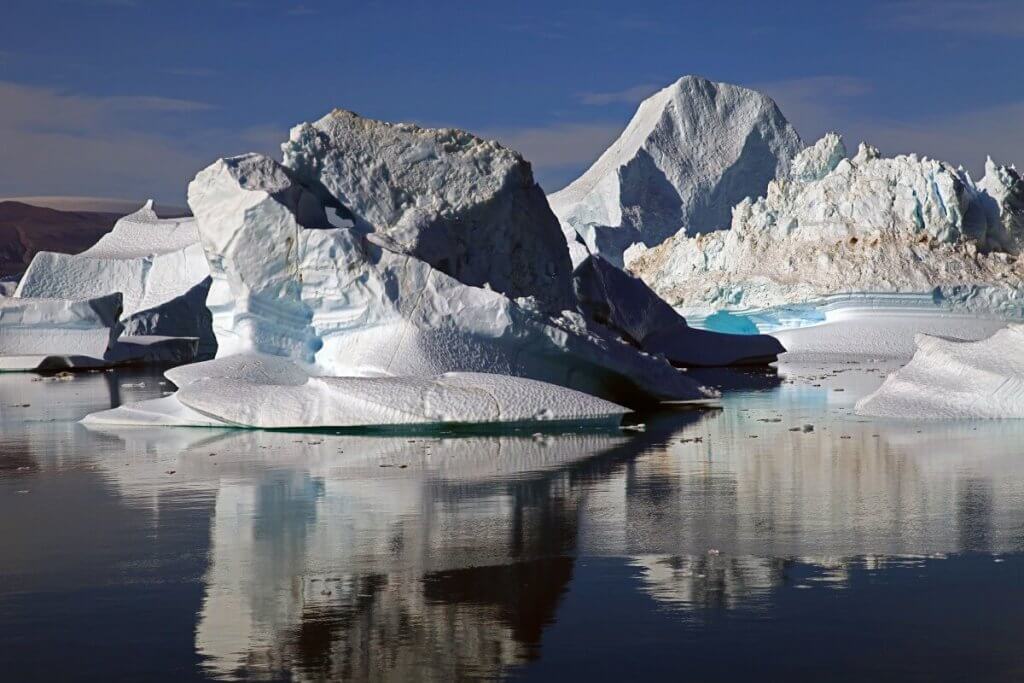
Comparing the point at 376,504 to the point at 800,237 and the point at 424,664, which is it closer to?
the point at 424,664

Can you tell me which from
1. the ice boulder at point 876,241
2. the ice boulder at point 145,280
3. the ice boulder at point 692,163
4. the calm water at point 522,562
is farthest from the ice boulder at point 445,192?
the ice boulder at point 692,163

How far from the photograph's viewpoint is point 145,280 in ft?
84.0

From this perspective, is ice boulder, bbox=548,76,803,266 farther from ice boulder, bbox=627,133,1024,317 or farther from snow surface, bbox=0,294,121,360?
snow surface, bbox=0,294,121,360

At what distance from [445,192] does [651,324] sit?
5.52 m

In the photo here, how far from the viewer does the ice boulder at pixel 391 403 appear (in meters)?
7.49

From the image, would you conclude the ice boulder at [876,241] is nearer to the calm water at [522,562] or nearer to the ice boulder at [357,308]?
the ice boulder at [357,308]

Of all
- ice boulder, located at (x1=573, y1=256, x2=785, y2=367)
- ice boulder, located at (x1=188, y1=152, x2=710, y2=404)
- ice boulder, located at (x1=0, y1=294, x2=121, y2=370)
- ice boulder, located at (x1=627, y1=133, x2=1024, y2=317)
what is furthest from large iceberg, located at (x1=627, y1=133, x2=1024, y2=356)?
ice boulder, located at (x1=188, y1=152, x2=710, y2=404)

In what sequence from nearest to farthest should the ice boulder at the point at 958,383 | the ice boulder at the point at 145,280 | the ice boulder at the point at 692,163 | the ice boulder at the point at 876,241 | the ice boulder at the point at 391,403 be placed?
the ice boulder at the point at 391,403, the ice boulder at the point at 958,383, the ice boulder at the point at 876,241, the ice boulder at the point at 145,280, the ice boulder at the point at 692,163

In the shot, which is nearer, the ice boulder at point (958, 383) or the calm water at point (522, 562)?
the calm water at point (522, 562)

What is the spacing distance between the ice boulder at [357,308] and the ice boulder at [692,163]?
64.6 feet

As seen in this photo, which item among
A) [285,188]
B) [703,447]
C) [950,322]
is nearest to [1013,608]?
[703,447]

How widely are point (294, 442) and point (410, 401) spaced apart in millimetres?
705

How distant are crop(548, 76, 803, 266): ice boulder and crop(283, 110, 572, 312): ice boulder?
61.7ft

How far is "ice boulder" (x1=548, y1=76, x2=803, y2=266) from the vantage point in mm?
29547
